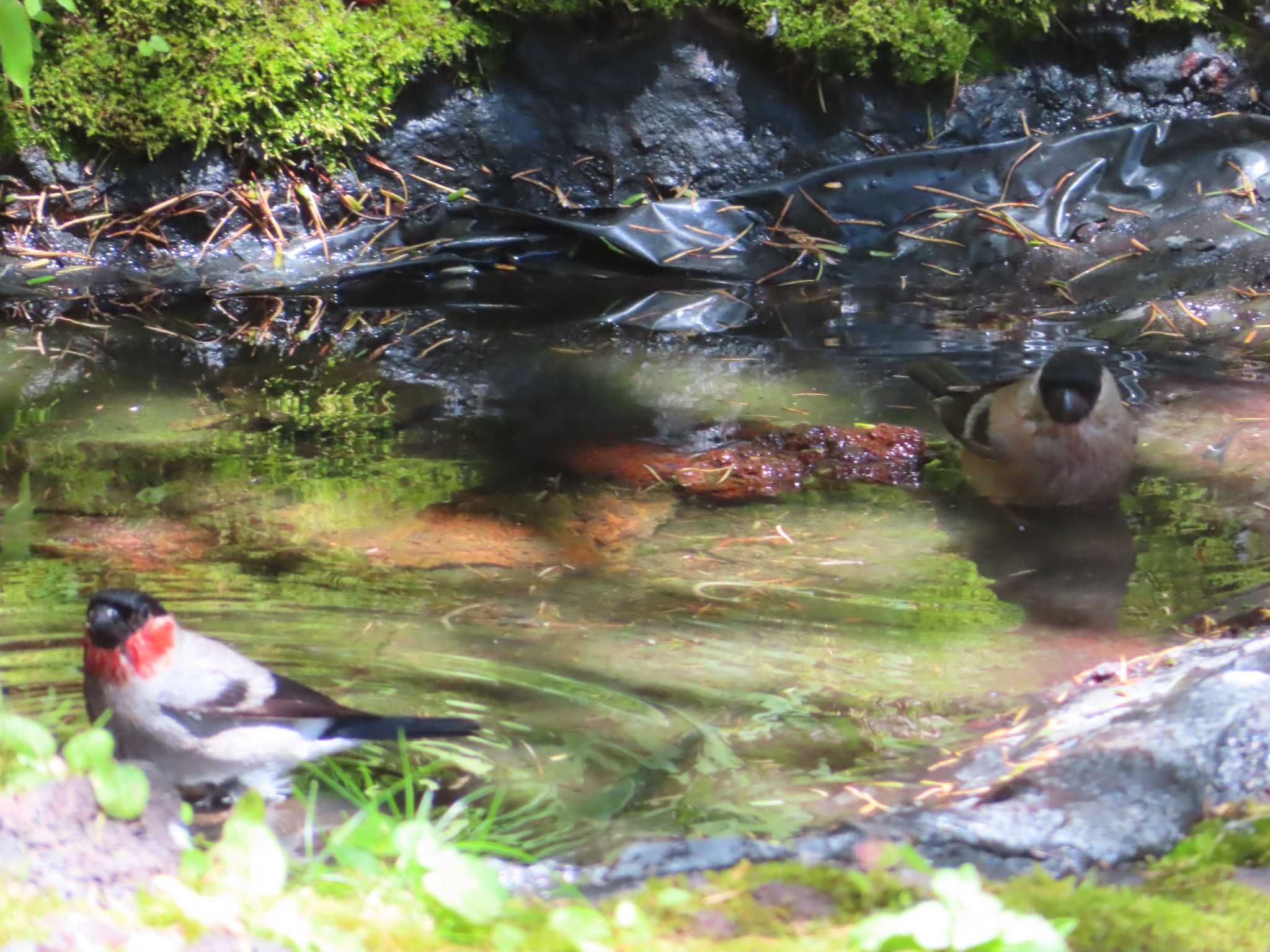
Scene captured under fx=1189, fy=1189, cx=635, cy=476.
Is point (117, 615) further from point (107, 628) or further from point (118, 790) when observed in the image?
point (118, 790)

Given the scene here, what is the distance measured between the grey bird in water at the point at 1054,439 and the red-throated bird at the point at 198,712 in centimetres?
303

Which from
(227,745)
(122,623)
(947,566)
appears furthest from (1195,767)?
(122,623)

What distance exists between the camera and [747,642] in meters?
3.80

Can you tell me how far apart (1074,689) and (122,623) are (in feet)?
8.53

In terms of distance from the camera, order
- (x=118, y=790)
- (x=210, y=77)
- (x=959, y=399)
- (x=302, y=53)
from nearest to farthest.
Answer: (x=118, y=790)
(x=959, y=399)
(x=210, y=77)
(x=302, y=53)

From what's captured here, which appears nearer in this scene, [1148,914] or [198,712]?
[1148,914]

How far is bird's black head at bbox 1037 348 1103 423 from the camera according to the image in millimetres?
5152

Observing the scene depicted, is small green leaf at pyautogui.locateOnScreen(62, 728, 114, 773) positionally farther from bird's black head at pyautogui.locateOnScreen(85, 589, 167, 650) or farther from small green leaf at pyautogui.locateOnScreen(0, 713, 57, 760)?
bird's black head at pyautogui.locateOnScreen(85, 589, 167, 650)

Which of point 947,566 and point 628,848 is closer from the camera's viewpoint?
point 628,848

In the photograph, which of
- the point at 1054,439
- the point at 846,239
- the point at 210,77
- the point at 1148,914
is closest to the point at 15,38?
the point at 1148,914

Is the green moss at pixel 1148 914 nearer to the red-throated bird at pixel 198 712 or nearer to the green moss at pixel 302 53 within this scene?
the red-throated bird at pixel 198 712

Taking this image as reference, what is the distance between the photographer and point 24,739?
2.25 metres

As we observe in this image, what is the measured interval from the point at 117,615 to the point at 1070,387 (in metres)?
3.93

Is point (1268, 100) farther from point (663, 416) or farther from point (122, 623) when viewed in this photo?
point (122, 623)
